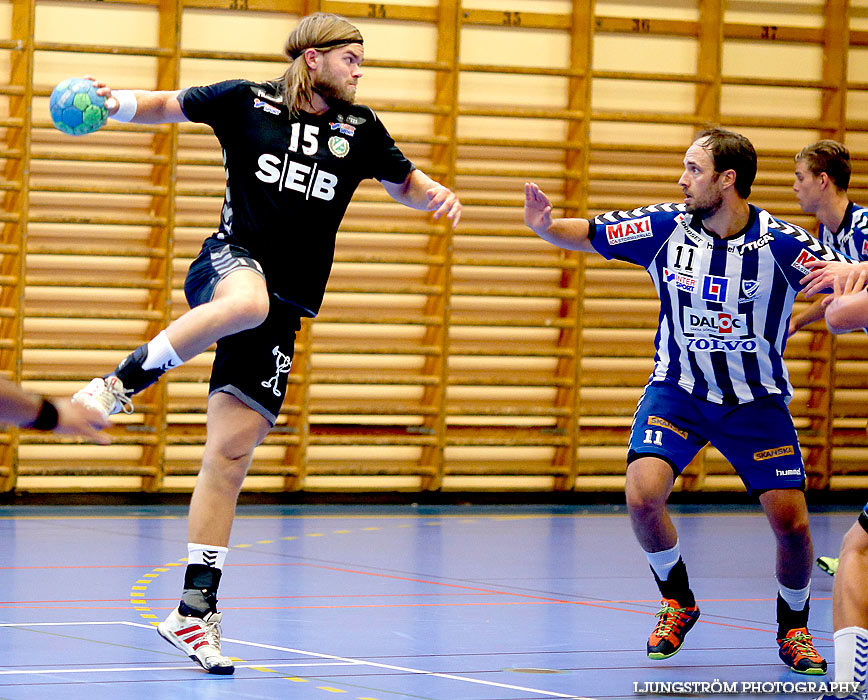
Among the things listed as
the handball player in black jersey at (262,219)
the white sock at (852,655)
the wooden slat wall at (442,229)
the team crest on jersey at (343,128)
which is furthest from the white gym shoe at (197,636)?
the wooden slat wall at (442,229)

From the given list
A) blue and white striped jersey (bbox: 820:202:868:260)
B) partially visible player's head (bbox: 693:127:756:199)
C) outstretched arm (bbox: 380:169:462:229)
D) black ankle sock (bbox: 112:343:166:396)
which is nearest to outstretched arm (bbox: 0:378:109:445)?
black ankle sock (bbox: 112:343:166:396)

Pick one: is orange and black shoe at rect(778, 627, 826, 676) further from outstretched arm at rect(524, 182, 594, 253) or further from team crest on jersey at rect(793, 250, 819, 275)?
outstretched arm at rect(524, 182, 594, 253)

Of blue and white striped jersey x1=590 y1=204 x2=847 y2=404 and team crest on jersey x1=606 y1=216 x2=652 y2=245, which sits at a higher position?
team crest on jersey x1=606 y1=216 x2=652 y2=245

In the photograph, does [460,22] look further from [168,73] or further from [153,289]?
[153,289]

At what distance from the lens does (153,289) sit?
10617 mm

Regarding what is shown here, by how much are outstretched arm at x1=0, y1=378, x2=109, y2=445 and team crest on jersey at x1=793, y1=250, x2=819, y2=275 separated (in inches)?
112

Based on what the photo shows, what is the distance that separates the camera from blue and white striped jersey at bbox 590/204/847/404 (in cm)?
518

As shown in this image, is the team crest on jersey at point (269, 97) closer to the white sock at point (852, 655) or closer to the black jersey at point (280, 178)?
the black jersey at point (280, 178)

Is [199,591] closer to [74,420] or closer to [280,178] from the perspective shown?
[280,178]

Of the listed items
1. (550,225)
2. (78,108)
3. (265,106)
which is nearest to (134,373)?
(78,108)

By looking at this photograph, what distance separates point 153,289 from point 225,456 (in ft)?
19.8

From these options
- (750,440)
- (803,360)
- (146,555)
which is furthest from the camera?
(803,360)

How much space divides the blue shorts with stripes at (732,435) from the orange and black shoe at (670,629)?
501 millimetres

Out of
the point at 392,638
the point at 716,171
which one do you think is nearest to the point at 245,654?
the point at 392,638
